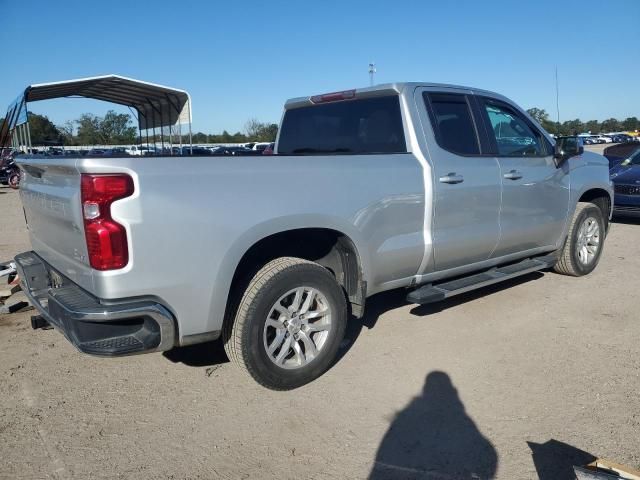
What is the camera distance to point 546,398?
332cm

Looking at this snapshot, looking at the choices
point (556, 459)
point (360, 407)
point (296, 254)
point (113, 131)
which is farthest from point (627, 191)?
point (113, 131)

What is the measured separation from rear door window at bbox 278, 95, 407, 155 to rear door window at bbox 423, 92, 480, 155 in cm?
33

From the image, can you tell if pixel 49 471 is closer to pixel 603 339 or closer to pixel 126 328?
pixel 126 328

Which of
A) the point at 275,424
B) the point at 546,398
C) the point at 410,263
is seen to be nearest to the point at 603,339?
the point at 546,398

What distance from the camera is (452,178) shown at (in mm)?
4164

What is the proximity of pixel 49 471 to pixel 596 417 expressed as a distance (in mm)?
3061

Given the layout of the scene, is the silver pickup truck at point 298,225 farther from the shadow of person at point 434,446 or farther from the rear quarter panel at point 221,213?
the shadow of person at point 434,446

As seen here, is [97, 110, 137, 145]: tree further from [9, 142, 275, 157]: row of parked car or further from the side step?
the side step

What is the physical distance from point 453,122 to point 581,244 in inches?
105

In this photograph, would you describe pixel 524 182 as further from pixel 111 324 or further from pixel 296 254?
pixel 111 324

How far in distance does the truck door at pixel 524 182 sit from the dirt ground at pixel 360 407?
2.80 ft

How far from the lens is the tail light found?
2631 mm

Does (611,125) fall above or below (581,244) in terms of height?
above

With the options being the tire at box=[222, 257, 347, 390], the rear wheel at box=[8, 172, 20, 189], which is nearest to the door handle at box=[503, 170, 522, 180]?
the tire at box=[222, 257, 347, 390]
